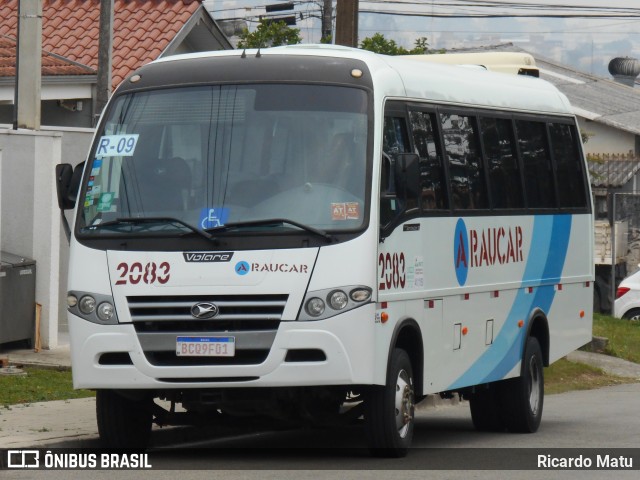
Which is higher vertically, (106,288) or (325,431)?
(106,288)

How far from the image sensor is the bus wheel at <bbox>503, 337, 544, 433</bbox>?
14.2 m

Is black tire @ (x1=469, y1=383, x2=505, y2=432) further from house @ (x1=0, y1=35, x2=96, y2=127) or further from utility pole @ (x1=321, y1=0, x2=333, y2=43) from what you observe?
utility pole @ (x1=321, y1=0, x2=333, y2=43)

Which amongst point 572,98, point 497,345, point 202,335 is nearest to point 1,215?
point 497,345

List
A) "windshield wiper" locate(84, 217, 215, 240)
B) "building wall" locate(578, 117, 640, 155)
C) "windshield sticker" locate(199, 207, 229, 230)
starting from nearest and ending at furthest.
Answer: "windshield wiper" locate(84, 217, 215, 240), "windshield sticker" locate(199, 207, 229, 230), "building wall" locate(578, 117, 640, 155)

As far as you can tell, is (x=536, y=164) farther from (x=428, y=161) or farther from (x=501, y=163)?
(x=428, y=161)

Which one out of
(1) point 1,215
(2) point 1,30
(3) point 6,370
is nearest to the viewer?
(3) point 6,370

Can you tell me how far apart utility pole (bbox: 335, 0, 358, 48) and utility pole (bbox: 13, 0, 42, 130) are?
3.67 metres

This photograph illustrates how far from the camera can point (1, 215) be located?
1842cm

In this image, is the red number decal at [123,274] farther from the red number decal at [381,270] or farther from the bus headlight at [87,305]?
the red number decal at [381,270]

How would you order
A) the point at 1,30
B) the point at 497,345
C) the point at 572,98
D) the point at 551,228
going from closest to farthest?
1. the point at 497,345
2. the point at 551,228
3. the point at 1,30
4. the point at 572,98

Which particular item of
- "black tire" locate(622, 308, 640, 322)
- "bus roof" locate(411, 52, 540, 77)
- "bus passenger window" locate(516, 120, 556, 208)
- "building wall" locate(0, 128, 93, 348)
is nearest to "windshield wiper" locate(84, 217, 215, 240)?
"bus passenger window" locate(516, 120, 556, 208)

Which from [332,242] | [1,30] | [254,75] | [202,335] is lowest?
[202,335]

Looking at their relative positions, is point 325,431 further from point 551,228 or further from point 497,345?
point 551,228

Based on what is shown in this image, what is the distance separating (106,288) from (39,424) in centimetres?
187
